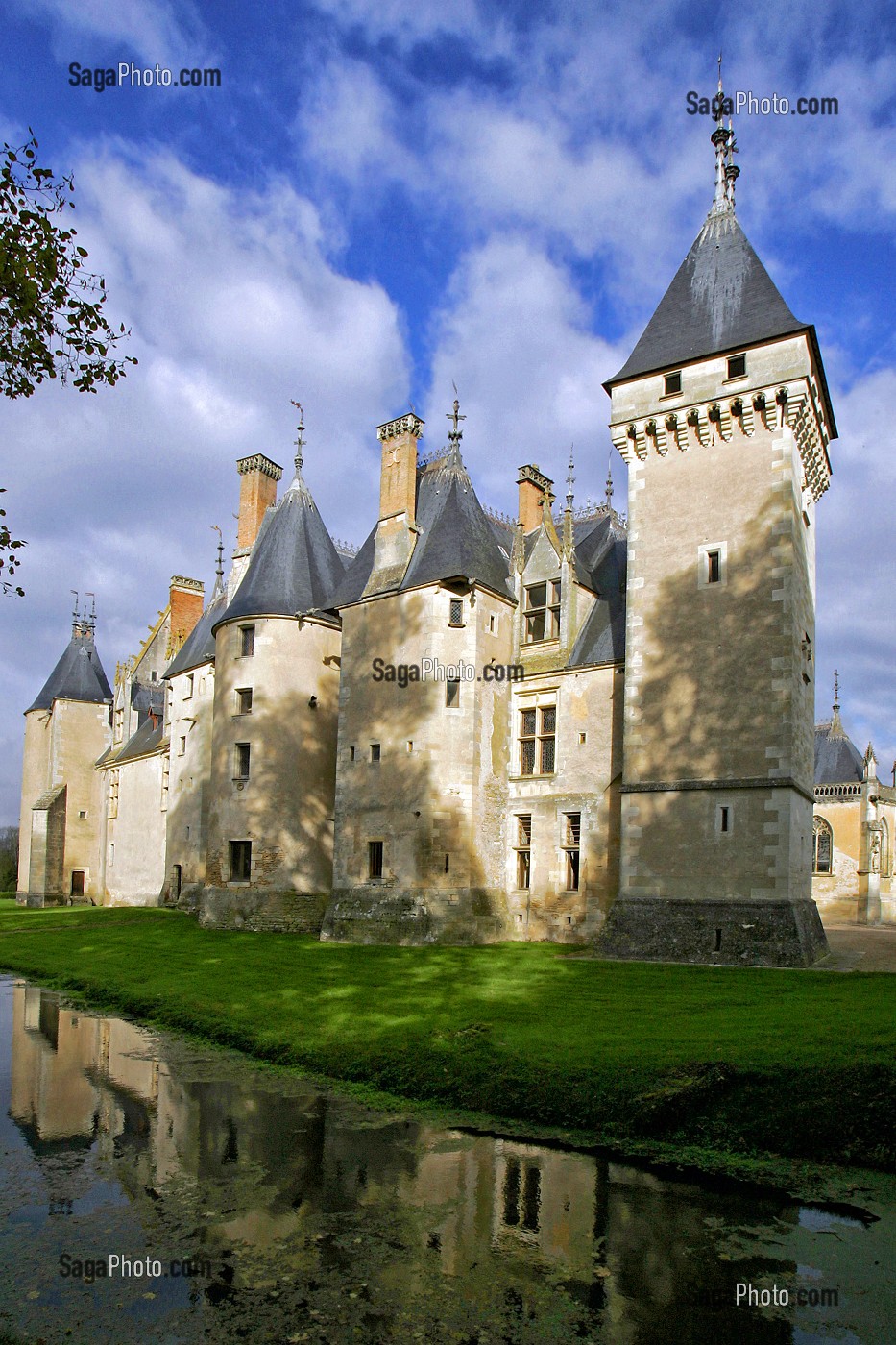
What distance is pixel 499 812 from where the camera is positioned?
27422 mm

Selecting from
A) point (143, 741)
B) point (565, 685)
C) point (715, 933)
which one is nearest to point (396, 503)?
point (565, 685)

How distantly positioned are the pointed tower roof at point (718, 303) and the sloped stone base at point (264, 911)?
17.2 metres

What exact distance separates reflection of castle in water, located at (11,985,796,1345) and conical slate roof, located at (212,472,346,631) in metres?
20.5

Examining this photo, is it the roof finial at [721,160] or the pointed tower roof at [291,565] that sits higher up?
the roof finial at [721,160]

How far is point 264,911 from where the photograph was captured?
94.1 feet

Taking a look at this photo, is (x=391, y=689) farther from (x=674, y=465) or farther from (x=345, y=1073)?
(x=345, y=1073)

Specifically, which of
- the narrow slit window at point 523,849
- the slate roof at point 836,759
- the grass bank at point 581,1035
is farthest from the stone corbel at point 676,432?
the slate roof at point 836,759

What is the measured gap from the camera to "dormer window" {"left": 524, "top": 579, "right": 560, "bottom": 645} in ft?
92.0

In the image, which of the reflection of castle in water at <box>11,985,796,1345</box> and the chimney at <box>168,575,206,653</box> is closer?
the reflection of castle in water at <box>11,985,796,1345</box>

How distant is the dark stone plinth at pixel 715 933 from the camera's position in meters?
19.9

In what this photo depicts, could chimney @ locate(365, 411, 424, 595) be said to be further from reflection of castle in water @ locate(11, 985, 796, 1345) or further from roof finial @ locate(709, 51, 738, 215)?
reflection of castle in water @ locate(11, 985, 796, 1345)

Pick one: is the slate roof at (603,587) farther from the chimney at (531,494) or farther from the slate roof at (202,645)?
the slate roof at (202,645)

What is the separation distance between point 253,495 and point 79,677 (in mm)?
21184

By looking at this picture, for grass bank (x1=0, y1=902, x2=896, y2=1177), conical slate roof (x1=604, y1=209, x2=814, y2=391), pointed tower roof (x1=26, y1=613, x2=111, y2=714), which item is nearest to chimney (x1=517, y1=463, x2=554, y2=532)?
conical slate roof (x1=604, y1=209, x2=814, y2=391)
